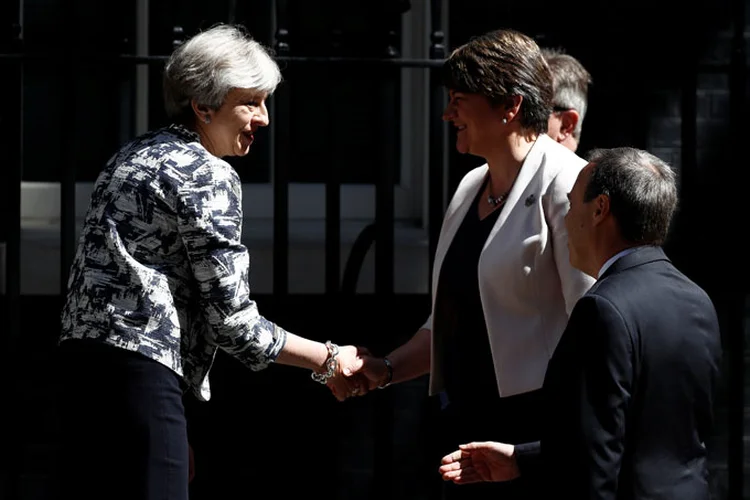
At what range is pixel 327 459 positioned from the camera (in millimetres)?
5477

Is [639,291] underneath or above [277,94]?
underneath

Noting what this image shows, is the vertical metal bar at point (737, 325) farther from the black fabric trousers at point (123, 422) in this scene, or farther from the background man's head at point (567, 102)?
the black fabric trousers at point (123, 422)

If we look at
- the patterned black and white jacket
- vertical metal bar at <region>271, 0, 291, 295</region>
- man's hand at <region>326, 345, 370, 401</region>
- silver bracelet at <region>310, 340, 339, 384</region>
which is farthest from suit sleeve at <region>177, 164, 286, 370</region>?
vertical metal bar at <region>271, 0, 291, 295</region>

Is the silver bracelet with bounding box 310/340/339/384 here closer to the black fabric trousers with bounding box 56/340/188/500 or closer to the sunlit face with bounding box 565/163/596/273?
the black fabric trousers with bounding box 56/340/188/500

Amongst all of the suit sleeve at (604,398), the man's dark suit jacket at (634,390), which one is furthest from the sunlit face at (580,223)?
the suit sleeve at (604,398)

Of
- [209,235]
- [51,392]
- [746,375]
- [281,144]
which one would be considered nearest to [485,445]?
[209,235]

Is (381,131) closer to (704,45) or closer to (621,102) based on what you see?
(621,102)

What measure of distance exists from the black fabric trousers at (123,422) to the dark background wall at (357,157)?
1531 mm

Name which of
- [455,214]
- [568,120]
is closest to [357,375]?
[455,214]

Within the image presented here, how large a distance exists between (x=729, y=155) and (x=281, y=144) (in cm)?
201

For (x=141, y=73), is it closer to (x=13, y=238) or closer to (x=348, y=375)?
(x=13, y=238)

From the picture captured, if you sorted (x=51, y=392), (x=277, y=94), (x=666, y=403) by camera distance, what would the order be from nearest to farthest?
(x=666, y=403) < (x=277, y=94) < (x=51, y=392)

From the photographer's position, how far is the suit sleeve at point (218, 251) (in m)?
3.45

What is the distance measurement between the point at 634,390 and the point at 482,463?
1.93 feet
